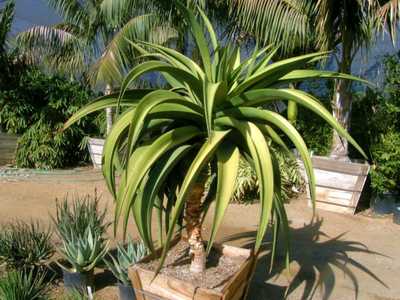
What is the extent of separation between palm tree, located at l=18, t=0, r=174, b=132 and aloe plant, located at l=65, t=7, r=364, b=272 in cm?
526

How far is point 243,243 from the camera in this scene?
180 inches

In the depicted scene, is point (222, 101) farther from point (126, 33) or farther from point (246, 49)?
point (246, 49)

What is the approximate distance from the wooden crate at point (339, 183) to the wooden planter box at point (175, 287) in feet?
11.4

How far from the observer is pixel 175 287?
2.56 meters

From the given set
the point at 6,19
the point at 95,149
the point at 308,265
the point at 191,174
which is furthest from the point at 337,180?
the point at 6,19

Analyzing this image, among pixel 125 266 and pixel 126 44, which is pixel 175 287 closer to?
pixel 125 266

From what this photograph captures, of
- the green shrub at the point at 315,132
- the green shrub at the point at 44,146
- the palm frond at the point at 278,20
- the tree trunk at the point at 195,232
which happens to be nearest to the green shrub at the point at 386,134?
the green shrub at the point at 315,132

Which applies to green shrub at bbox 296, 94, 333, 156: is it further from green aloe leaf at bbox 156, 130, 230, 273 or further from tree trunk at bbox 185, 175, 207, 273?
green aloe leaf at bbox 156, 130, 230, 273

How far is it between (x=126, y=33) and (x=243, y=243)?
4681mm

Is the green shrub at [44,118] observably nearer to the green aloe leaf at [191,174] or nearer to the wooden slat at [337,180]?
the wooden slat at [337,180]

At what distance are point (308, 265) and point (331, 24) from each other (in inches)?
128

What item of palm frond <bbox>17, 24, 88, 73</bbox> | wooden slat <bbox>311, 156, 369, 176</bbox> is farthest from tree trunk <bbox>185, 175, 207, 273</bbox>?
palm frond <bbox>17, 24, 88, 73</bbox>

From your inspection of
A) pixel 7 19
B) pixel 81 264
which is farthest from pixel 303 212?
pixel 7 19

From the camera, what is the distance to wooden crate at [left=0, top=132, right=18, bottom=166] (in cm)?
995
